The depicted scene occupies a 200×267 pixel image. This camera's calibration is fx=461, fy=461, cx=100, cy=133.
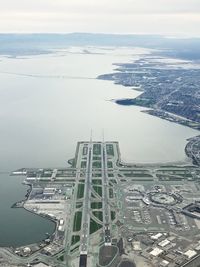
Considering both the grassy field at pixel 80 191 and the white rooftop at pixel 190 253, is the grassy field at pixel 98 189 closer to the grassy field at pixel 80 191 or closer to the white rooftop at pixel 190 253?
the grassy field at pixel 80 191

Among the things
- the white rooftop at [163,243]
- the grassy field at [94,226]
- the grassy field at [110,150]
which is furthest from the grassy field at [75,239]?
the grassy field at [110,150]

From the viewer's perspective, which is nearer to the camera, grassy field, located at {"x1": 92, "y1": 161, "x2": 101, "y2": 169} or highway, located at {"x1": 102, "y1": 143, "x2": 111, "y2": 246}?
highway, located at {"x1": 102, "y1": 143, "x2": 111, "y2": 246}

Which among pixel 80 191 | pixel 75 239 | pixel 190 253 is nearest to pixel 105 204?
pixel 80 191

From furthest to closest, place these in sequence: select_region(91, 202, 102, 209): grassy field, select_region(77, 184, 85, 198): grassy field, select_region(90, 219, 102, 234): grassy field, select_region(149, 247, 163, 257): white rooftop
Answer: select_region(77, 184, 85, 198): grassy field, select_region(91, 202, 102, 209): grassy field, select_region(90, 219, 102, 234): grassy field, select_region(149, 247, 163, 257): white rooftop

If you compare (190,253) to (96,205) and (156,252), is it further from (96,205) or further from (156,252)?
(96,205)

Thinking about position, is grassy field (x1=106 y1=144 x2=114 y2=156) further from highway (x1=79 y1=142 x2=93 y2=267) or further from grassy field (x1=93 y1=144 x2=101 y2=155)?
highway (x1=79 y1=142 x2=93 y2=267)

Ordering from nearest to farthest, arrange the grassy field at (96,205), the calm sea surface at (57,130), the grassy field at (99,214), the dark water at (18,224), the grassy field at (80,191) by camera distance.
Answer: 1. the dark water at (18,224)
2. the grassy field at (99,214)
3. the grassy field at (96,205)
4. the calm sea surface at (57,130)
5. the grassy field at (80,191)

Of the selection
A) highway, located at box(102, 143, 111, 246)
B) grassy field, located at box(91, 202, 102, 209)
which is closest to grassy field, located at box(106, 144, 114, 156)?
highway, located at box(102, 143, 111, 246)
